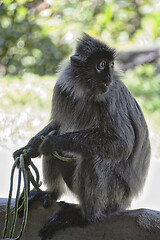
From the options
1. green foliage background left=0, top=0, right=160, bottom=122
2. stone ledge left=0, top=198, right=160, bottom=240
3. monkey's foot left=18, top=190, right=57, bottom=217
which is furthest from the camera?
green foliage background left=0, top=0, right=160, bottom=122

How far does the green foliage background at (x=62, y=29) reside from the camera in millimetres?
10586

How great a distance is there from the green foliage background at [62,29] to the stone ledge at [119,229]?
21.9 feet

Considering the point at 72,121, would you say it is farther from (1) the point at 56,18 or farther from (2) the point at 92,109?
(1) the point at 56,18

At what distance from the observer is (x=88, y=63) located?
4043 mm

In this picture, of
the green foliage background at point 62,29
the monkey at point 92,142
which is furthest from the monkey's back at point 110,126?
the green foliage background at point 62,29

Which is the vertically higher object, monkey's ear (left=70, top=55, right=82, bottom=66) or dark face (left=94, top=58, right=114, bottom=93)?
monkey's ear (left=70, top=55, right=82, bottom=66)

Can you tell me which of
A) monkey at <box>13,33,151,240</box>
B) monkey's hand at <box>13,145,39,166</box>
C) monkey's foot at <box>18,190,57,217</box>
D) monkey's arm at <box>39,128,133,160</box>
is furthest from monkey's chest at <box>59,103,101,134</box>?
monkey's foot at <box>18,190,57,217</box>

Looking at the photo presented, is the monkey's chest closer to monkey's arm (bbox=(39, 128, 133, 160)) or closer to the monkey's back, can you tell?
the monkey's back

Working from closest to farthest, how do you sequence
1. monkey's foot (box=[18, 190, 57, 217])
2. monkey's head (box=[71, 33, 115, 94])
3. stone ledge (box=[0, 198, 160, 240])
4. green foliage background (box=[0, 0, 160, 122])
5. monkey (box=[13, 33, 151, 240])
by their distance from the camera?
1. stone ledge (box=[0, 198, 160, 240])
2. monkey (box=[13, 33, 151, 240])
3. monkey's head (box=[71, 33, 115, 94])
4. monkey's foot (box=[18, 190, 57, 217])
5. green foliage background (box=[0, 0, 160, 122])

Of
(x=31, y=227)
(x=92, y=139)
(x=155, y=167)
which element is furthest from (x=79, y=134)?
(x=155, y=167)

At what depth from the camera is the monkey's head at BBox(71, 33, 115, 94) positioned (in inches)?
154

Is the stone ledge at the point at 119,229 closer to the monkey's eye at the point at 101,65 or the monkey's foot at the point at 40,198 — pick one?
the monkey's foot at the point at 40,198

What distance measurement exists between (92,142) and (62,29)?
24.3 feet

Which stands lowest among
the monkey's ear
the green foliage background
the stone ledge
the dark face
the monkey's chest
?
the stone ledge
